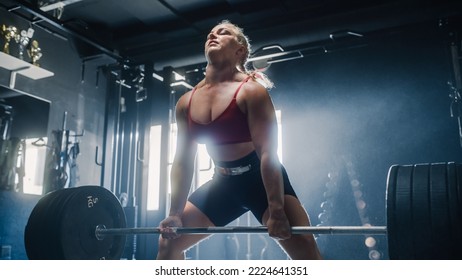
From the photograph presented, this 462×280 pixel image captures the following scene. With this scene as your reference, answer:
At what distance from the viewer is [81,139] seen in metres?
4.75

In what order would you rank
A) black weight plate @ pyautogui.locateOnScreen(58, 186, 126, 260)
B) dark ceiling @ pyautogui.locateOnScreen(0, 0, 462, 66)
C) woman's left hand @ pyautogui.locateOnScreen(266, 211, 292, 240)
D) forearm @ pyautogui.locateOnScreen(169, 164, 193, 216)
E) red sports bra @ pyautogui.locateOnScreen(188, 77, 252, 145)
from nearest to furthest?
woman's left hand @ pyautogui.locateOnScreen(266, 211, 292, 240) < red sports bra @ pyautogui.locateOnScreen(188, 77, 252, 145) < forearm @ pyautogui.locateOnScreen(169, 164, 193, 216) < black weight plate @ pyautogui.locateOnScreen(58, 186, 126, 260) < dark ceiling @ pyautogui.locateOnScreen(0, 0, 462, 66)

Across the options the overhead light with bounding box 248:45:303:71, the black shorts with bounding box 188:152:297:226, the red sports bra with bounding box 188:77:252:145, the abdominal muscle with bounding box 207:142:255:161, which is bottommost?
the black shorts with bounding box 188:152:297:226

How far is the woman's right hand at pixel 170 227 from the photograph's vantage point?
1.54 m

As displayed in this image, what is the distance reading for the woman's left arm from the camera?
136cm

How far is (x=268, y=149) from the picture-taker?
1.41 meters

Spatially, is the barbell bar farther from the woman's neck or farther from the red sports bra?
the woman's neck

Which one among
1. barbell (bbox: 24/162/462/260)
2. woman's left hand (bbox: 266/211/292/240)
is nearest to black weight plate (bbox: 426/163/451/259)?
barbell (bbox: 24/162/462/260)

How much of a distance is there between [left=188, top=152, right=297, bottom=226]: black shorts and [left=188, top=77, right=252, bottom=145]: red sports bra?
0.09 metres

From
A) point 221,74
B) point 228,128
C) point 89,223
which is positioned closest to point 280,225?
point 228,128

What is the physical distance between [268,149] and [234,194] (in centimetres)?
26

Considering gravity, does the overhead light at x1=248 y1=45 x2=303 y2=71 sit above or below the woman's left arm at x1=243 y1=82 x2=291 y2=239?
above

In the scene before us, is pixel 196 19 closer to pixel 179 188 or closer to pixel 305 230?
pixel 179 188

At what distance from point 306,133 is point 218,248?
5.77ft
